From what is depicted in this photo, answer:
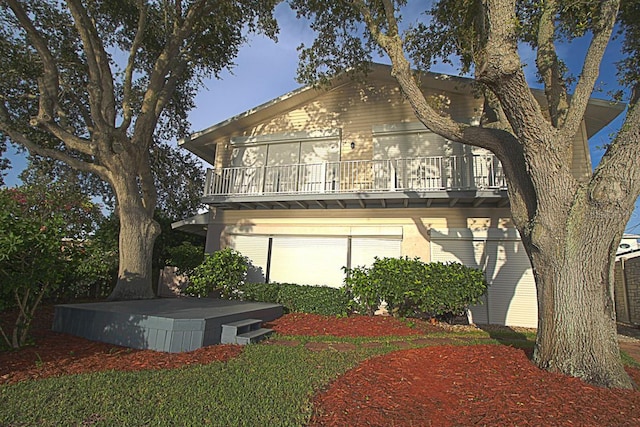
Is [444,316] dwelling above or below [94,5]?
below

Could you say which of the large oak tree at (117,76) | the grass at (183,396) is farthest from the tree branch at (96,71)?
the grass at (183,396)

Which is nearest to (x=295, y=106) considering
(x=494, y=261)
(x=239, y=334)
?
(x=494, y=261)

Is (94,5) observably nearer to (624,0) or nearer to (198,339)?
(198,339)

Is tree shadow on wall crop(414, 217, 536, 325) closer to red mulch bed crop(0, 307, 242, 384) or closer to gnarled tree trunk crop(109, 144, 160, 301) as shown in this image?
red mulch bed crop(0, 307, 242, 384)

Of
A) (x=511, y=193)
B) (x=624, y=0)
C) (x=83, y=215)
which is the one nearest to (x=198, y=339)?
(x=511, y=193)

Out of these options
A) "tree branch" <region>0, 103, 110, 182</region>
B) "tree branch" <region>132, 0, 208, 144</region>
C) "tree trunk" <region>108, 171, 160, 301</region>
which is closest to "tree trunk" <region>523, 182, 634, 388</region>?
"tree trunk" <region>108, 171, 160, 301</region>

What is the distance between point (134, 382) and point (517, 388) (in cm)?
431

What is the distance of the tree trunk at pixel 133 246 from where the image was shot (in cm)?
835

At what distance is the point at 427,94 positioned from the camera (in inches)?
436

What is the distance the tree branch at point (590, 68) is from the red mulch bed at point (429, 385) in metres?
3.22

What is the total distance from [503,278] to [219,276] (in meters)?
8.19

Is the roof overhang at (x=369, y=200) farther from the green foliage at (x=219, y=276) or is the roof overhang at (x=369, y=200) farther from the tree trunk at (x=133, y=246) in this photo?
the tree trunk at (x=133, y=246)

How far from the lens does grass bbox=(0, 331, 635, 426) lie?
2.80 meters

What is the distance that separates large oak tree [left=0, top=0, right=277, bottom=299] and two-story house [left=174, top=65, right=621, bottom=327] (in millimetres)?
2424
